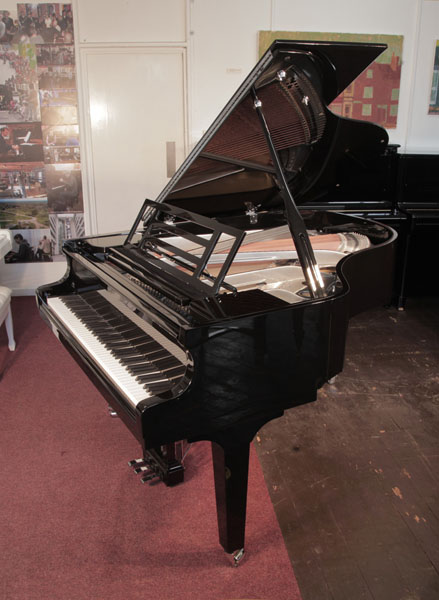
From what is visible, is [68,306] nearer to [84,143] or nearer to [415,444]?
[415,444]

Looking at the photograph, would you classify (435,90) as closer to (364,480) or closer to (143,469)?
(364,480)

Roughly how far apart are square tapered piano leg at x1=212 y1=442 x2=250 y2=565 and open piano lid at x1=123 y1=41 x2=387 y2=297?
53cm

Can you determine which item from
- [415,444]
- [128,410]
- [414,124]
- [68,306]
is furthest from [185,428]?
[414,124]

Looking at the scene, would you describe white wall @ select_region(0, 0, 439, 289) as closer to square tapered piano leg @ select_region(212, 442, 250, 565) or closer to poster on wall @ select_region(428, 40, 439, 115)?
poster on wall @ select_region(428, 40, 439, 115)

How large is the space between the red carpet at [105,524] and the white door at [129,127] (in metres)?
2.52

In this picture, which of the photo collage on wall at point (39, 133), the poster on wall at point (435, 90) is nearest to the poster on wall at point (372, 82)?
the poster on wall at point (435, 90)

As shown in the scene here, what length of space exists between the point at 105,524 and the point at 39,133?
3.78 meters

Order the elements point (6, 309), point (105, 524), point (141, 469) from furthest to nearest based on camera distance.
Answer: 1. point (6, 309)
2. point (141, 469)
3. point (105, 524)

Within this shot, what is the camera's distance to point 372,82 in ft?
15.7

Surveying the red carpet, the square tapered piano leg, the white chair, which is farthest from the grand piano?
the white chair

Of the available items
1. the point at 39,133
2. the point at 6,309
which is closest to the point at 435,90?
the point at 39,133

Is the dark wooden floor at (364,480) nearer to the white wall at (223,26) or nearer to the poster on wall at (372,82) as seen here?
the poster on wall at (372,82)

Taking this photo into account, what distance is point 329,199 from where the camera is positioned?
4645 mm

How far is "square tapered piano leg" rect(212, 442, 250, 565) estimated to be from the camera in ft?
5.76
